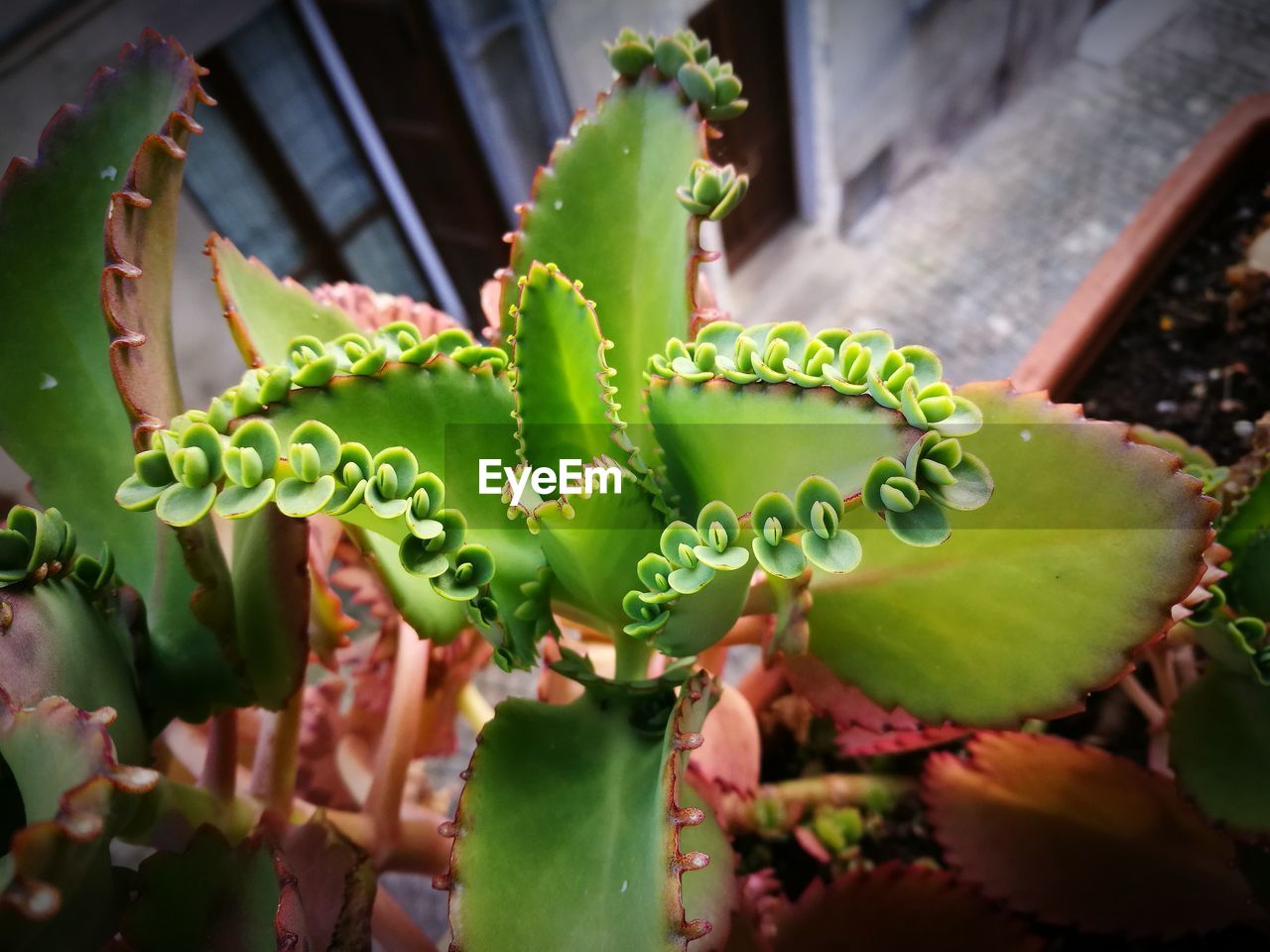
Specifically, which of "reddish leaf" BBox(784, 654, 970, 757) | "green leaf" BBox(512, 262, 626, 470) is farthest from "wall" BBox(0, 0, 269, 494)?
"reddish leaf" BBox(784, 654, 970, 757)

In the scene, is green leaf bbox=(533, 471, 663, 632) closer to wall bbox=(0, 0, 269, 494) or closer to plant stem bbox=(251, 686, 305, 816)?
plant stem bbox=(251, 686, 305, 816)

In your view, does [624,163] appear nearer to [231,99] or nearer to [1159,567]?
[1159,567]

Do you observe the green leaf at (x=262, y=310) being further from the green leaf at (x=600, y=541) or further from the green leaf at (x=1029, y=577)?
the green leaf at (x=1029, y=577)

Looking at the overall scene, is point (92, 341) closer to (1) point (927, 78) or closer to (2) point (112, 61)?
(2) point (112, 61)

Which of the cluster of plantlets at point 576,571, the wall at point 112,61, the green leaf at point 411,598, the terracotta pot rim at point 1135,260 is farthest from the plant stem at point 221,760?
the terracotta pot rim at point 1135,260

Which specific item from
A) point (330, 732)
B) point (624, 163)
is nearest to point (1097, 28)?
point (624, 163)

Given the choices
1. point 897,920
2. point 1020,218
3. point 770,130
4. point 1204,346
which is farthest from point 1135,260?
point 770,130
